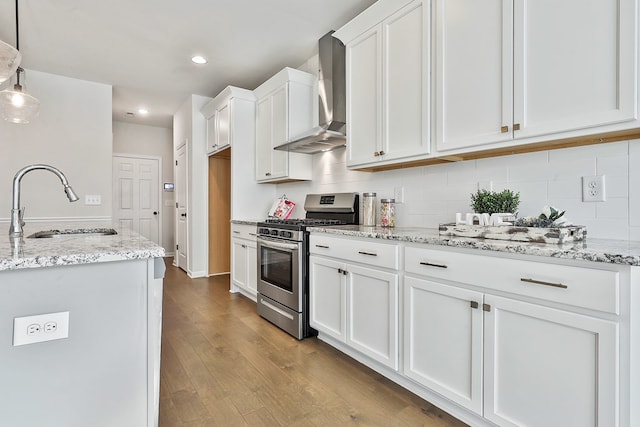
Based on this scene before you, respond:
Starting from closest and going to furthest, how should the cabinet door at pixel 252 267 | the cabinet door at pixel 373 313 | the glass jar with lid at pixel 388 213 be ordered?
the cabinet door at pixel 373 313
the glass jar with lid at pixel 388 213
the cabinet door at pixel 252 267

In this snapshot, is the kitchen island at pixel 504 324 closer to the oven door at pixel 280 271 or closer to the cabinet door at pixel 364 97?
the oven door at pixel 280 271

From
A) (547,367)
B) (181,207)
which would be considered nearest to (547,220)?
(547,367)

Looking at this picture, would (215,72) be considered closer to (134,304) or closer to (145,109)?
(145,109)

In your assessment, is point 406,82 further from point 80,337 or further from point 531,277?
point 80,337

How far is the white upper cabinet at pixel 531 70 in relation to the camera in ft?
4.32

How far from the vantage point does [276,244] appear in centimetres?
285

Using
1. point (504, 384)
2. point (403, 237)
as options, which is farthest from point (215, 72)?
point (504, 384)

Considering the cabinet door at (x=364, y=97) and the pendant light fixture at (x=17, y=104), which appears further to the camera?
the pendant light fixture at (x=17, y=104)

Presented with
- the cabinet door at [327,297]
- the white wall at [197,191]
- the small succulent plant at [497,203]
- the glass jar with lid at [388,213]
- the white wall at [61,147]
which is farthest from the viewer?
the white wall at [197,191]

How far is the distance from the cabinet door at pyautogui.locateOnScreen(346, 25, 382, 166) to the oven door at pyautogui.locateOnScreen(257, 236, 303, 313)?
33.7 inches

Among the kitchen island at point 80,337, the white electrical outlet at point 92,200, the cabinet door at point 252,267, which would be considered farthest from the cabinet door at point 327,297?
the white electrical outlet at point 92,200

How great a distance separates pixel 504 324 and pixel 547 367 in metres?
0.20

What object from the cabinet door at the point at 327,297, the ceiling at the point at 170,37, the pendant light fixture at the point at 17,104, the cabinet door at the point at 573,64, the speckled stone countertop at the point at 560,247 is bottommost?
the cabinet door at the point at 327,297

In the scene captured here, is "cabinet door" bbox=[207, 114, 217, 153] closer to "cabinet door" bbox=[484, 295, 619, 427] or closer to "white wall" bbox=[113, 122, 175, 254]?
"white wall" bbox=[113, 122, 175, 254]
